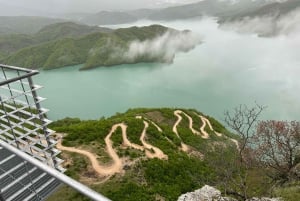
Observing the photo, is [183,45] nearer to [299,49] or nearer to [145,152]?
[299,49]

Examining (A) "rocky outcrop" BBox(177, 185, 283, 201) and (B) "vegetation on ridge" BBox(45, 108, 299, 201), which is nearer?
(B) "vegetation on ridge" BBox(45, 108, 299, 201)

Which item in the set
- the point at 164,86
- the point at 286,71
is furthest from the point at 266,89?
the point at 164,86

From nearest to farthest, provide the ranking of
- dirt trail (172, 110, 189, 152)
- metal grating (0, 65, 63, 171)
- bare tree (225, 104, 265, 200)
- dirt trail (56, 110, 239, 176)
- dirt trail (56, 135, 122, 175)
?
metal grating (0, 65, 63, 171), bare tree (225, 104, 265, 200), dirt trail (56, 135, 122, 175), dirt trail (56, 110, 239, 176), dirt trail (172, 110, 189, 152)

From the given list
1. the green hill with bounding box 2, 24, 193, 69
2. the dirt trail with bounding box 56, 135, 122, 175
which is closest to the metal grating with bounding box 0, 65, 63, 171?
the dirt trail with bounding box 56, 135, 122, 175

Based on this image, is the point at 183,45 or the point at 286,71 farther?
the point at 183,45

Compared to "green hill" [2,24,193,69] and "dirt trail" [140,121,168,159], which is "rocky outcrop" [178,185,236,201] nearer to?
"dirt trail" [140,121,168,159]

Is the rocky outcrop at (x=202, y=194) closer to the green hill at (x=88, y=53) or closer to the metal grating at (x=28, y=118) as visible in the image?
the metal grating at (x=28, y=118)

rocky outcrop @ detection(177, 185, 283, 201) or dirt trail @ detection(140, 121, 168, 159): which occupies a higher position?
dirt trail @ detection(140, 121, 168, 159)
